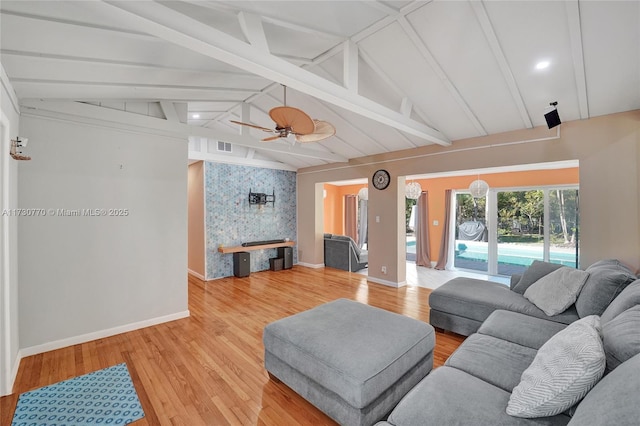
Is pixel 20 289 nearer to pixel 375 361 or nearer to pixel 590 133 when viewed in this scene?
pixel 375 361

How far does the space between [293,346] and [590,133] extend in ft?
14.0

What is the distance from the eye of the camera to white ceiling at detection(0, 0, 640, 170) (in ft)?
5.99

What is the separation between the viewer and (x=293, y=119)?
2.86 metres

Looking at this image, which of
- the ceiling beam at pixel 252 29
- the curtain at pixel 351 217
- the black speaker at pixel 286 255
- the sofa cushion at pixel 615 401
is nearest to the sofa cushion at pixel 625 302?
the sofa cushion at pixel 615 401

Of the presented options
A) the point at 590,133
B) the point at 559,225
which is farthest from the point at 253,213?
the point at 559,225

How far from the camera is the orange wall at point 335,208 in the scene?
9.87 metres

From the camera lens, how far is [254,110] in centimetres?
495

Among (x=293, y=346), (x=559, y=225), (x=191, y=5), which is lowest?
(x=293, y=346)

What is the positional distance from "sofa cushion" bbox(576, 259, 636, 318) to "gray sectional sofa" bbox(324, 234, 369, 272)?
4.42 m

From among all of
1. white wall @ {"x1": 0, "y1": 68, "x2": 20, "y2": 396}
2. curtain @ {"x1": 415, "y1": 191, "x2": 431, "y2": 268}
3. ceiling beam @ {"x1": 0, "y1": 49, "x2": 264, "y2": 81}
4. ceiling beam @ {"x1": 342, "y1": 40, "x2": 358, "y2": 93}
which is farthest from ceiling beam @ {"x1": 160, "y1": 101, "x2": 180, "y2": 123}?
curtain @ {"x1": 415, "y1": 191, "x2": 431, "y2": 268}

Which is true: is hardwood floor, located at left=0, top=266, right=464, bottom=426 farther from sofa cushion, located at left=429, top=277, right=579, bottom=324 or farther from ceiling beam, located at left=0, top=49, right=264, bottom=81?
ceiling beam, located at left=0, top=49, right=264, bottom=81

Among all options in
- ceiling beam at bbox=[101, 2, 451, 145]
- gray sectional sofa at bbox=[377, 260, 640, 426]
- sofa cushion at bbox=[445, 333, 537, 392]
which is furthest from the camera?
sofa cushion at bbox=[445, 333, 537, 392]

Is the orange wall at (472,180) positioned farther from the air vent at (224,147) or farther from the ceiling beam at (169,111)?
the ceiling beam at (169,111)

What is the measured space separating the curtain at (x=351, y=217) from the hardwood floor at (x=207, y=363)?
16.0 ft
